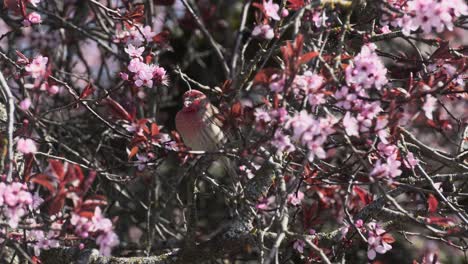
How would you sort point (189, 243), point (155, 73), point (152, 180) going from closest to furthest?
1. point (155, 73)
2. point (189, 243)
3. point (152, 180)

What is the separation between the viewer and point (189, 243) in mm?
3559

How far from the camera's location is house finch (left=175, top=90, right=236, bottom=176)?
13.4 feet

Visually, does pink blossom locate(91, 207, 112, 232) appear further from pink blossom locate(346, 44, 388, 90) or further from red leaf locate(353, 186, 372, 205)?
red leaf locate(353, 186, 372, 205)

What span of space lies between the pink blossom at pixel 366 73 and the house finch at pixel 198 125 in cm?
145

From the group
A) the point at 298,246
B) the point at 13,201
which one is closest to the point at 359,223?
the point at 298,246

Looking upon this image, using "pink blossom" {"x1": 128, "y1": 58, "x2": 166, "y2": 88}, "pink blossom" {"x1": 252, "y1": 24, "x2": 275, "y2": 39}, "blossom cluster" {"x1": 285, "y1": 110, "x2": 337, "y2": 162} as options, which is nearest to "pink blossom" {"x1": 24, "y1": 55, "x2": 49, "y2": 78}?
"pink blossom" {"x1": 128, "y1": 58, "x2": 166, "y2": 88}

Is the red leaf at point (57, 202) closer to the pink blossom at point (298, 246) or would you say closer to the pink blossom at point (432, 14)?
the pink blossom at point (298, 246)

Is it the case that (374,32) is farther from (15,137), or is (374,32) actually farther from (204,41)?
(204,41)

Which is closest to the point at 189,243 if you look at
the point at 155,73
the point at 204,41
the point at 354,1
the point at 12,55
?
the point at 155,73

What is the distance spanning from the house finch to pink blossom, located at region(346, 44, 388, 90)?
145 centimetres

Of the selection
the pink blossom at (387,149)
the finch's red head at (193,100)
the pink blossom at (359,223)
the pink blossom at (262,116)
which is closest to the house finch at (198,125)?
the finch's red head at (193,100)

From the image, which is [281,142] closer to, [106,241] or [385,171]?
[385,171]

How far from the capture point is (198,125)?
427 cm

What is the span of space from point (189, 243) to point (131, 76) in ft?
2.82
